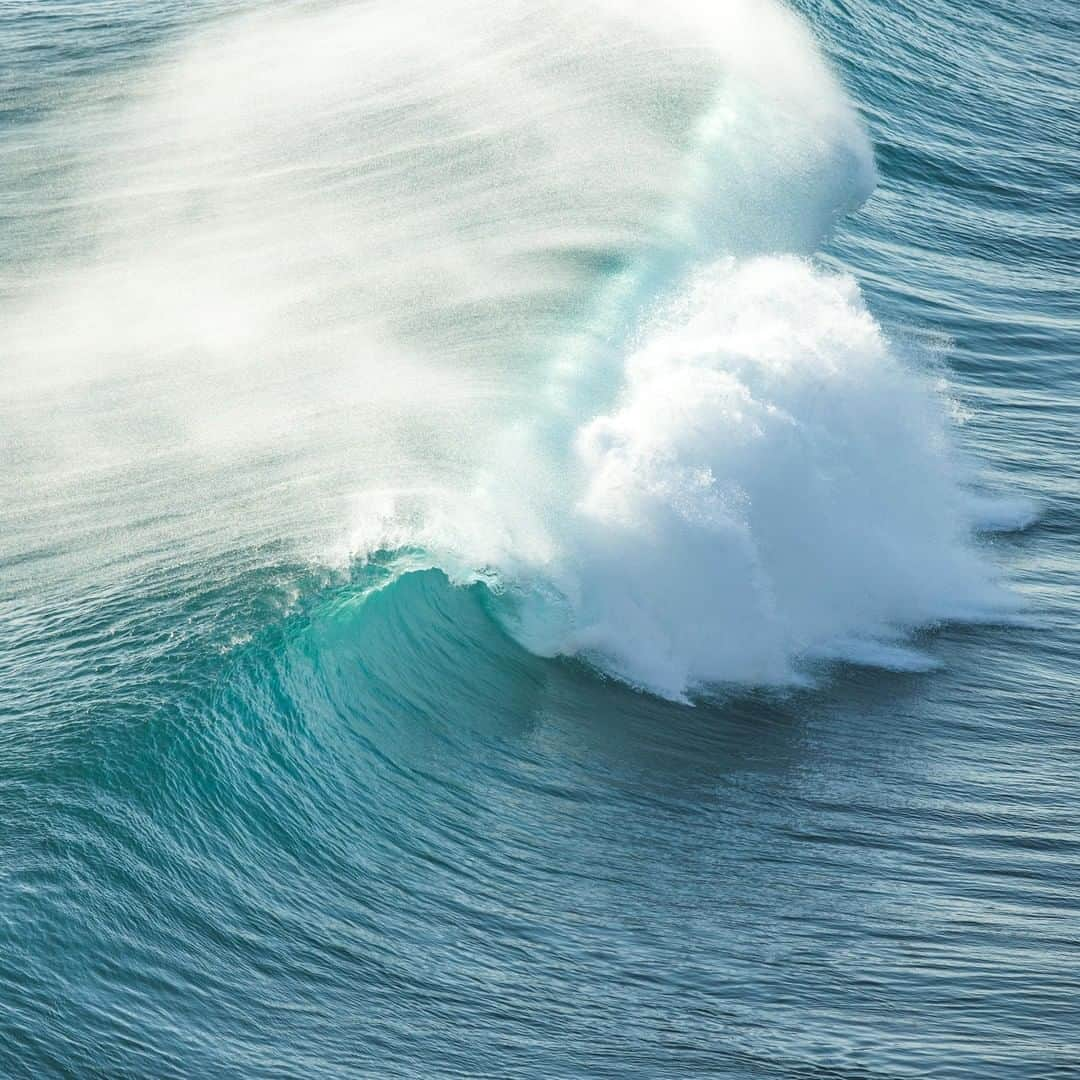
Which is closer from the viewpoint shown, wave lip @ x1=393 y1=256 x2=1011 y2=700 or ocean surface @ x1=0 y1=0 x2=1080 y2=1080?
ocean surface @ x1=0 y1=0 x2=1080 y2=1080

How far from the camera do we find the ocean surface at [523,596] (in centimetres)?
984

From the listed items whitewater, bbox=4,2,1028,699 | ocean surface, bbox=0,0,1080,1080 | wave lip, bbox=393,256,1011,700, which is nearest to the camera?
ocean surface, bbox=0,0,1080,1080

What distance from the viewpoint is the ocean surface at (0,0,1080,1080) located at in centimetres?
984

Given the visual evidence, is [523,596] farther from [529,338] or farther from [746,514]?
[529,338]

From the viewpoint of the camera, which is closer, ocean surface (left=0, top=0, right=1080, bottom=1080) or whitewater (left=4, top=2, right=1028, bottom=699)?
ocean surface (left=0, top=0, right=1080, bottom=1080)

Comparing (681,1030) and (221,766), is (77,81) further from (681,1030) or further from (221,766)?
(681,1030)

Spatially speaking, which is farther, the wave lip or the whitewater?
Answer: the whitewater

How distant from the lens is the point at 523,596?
1387 centimetres

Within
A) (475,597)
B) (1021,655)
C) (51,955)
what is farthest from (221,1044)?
(1021,655)

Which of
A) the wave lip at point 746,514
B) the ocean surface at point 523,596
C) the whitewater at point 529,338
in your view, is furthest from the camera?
the whitewater at point 529,338

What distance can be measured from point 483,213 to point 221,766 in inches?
449

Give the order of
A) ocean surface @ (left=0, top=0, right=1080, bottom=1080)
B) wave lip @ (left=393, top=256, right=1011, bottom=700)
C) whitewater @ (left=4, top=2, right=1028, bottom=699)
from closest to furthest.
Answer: ocean surface @ (left=0, top=0, right=1080, bottom=1080), wave lip @ (left=393, top=256, right=1011, bottom=700), whitewater @ (left=4, top=2, right=1028, bottom=699)

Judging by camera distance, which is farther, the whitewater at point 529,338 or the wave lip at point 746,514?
the whitewater at point 529,338

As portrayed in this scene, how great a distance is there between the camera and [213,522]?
557 inches
